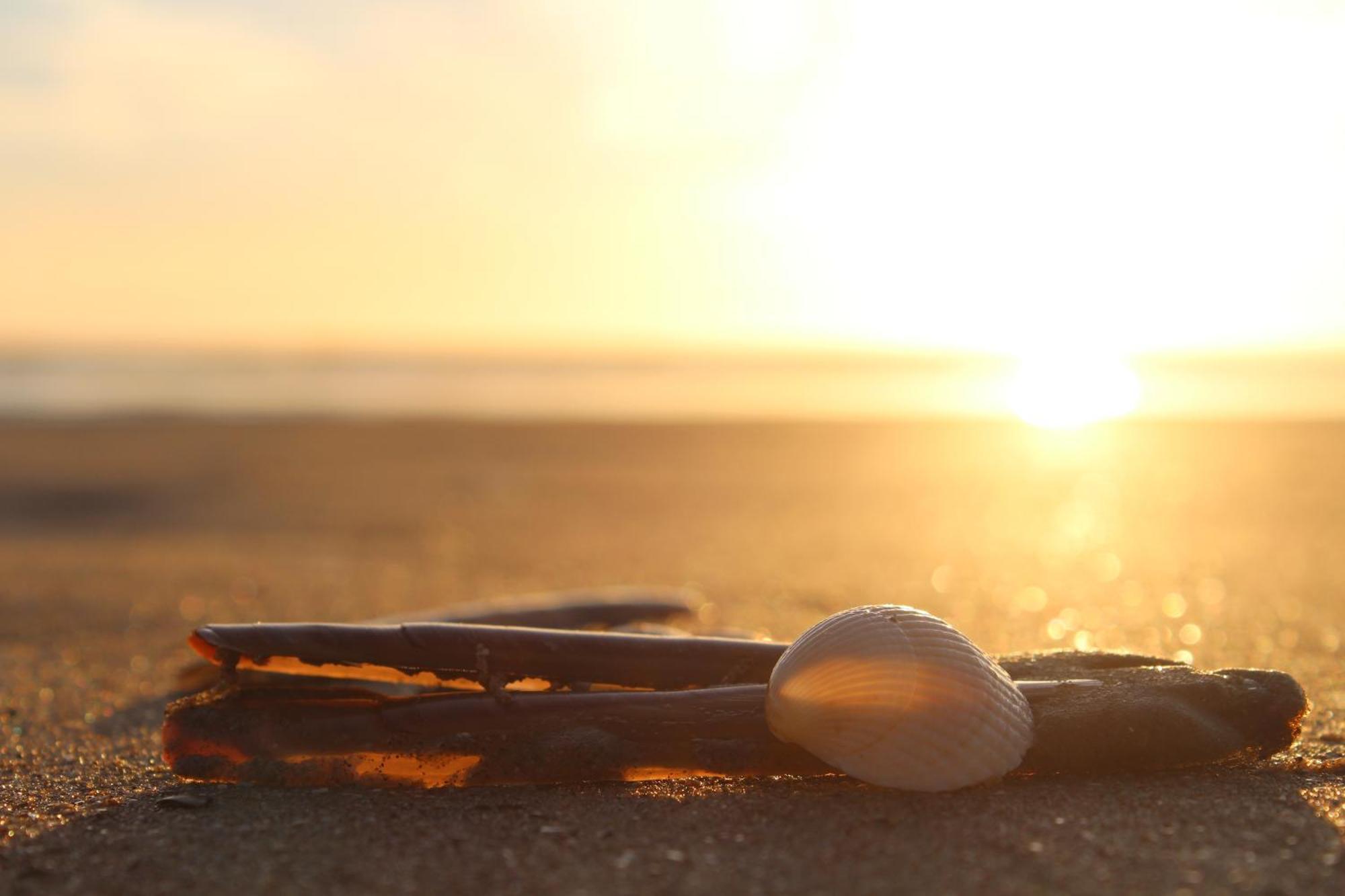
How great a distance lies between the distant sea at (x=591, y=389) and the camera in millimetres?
29531

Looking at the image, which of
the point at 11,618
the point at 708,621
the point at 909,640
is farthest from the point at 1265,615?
the point at 11,618

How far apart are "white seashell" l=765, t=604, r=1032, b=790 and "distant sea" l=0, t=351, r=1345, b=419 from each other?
2296 centimetres

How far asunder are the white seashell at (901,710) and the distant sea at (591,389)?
904 inches

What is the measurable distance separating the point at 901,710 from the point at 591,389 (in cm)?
3875

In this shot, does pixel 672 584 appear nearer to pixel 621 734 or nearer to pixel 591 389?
pixel 621 734

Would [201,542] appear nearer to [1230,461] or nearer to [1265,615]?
[1265,615]

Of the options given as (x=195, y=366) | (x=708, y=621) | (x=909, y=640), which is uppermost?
(x=195, y=366)

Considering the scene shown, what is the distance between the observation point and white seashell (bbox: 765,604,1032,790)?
336 cm

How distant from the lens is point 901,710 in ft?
11.0

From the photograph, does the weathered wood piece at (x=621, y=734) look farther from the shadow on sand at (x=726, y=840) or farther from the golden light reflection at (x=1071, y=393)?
the golden light reflection at (x=1071, y=393)

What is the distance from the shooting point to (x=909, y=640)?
3482 mm

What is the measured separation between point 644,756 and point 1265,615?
209 inches

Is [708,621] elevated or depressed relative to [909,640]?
depressed

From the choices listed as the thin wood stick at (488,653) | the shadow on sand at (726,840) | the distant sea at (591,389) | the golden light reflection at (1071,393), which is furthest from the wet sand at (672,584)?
the distant sea at (591,389)
